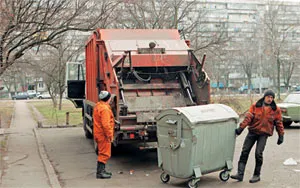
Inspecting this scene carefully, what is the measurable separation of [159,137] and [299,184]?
249 cm

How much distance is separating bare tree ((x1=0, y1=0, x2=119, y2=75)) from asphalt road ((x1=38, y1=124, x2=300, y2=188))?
10.5ft

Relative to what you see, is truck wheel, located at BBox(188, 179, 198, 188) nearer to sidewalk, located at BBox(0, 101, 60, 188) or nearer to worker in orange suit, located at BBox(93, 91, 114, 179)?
worker in orange suit, located at BBox(93, 91, 114, 179)

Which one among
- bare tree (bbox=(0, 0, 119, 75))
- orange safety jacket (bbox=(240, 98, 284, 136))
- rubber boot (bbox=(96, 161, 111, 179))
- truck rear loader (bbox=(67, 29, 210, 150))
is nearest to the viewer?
orange safety jacket (bbox=(240, 98, 284, 136))

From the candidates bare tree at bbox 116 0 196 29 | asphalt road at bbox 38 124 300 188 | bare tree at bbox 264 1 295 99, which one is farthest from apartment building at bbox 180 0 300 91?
asphalt road at bbox 38 124 300 188

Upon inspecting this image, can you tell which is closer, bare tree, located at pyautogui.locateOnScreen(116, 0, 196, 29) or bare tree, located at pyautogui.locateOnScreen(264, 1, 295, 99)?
bare tree, located at pyautogui.locateOnScreen(116, 0, 196, 29)

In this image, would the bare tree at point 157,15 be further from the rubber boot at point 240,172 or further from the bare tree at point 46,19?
the rubber boot at point 240,172

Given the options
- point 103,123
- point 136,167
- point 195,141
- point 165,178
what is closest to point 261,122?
point 195,141

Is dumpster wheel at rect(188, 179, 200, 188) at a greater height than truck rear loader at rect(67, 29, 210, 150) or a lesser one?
lesser

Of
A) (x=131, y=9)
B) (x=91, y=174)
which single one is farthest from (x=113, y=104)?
(x=131, y=9)

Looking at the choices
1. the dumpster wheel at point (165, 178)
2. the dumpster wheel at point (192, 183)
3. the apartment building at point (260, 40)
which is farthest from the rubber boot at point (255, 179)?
the apartment building at point (260, 40)

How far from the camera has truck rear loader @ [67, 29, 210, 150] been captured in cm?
883

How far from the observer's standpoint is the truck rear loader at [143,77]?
29.0ft

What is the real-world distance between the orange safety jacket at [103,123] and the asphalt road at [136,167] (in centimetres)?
85

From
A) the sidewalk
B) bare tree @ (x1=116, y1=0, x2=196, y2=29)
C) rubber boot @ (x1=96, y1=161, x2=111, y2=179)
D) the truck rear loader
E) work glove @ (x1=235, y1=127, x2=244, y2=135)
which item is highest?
bare tree @ (x1=116, y1=0, x2=196, y2=29)
